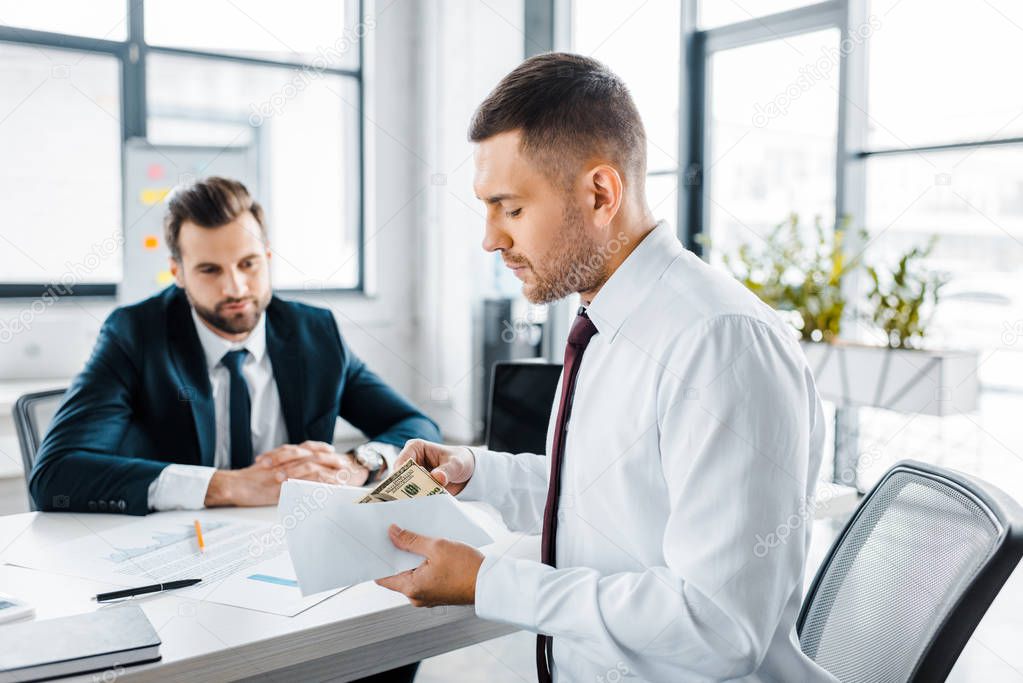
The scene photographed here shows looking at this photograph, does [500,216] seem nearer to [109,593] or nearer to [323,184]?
[109,593]

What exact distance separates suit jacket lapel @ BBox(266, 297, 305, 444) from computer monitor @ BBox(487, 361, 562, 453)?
0.47 metres

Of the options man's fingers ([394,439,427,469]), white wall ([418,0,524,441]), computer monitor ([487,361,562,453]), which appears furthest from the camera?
white wall ([418,0,524,441])

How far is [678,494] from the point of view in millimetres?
1017

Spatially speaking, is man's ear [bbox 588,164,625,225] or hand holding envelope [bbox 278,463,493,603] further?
man's ear [bbox 588,164,625,225]

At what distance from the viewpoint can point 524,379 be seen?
223cm

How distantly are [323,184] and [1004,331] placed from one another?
3.85 meters

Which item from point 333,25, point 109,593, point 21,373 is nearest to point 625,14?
point 333,25

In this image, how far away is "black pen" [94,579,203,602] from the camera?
48.4 inches

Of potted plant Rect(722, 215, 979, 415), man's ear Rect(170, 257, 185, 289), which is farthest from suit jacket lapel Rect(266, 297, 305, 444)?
potted plant Rect(722, 215, 979, 415)

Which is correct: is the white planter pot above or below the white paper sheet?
above

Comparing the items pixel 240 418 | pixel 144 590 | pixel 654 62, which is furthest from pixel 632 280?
pixel 654 62

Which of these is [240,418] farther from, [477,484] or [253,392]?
[477,484]

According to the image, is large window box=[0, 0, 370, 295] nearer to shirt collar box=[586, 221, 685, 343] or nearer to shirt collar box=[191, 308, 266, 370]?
shirt collar box=[191, 308, 266, 370]

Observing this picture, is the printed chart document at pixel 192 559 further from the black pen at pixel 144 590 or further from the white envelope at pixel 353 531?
the white envelope at pixel 353 531
